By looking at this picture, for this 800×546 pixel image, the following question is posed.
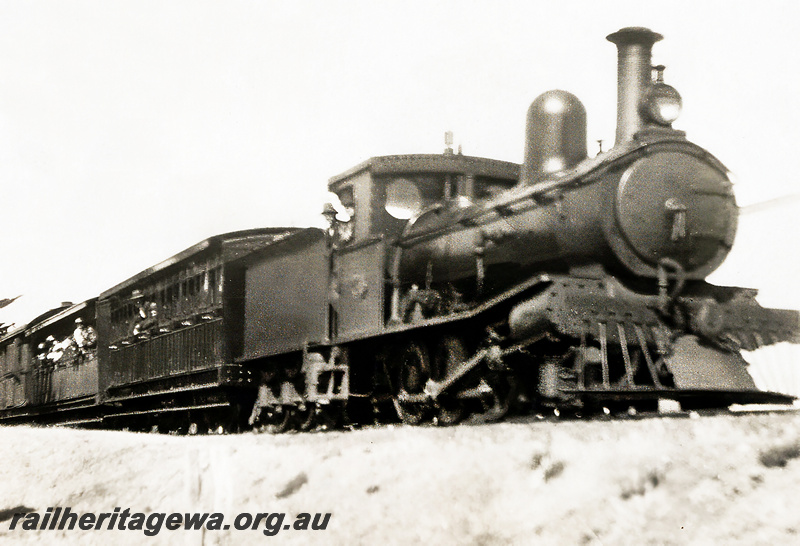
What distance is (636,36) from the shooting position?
287 inches

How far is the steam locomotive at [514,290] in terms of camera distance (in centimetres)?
662

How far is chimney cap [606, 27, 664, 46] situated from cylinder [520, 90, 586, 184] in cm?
63

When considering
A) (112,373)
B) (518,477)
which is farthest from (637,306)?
(112,373)

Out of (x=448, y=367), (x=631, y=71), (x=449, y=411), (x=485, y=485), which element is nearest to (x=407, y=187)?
(x=448, y=367)

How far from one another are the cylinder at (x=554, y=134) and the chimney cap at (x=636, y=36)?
626 mm

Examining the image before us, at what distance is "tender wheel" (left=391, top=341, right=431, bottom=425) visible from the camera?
8.06 m

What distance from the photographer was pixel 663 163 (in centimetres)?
691

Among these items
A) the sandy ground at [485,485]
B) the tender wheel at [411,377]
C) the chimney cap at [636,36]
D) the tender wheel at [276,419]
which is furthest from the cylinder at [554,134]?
the tender wheel at [276,419]

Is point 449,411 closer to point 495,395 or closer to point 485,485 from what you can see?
point 495,395

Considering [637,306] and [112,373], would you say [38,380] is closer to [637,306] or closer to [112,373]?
[112,373]

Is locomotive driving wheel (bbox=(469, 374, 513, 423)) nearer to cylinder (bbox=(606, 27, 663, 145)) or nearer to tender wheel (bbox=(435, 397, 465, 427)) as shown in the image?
tender wheel (bbox=(435, 397, 465, 427))

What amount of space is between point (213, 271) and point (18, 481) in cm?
477

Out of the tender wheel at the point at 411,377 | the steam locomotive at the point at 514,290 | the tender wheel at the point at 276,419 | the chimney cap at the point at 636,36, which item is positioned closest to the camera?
the steam locomotive at the point at 514,290

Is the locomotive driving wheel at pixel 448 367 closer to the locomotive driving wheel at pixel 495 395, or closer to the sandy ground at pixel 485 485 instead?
the locomotive driving wheel at pixel 495 395
